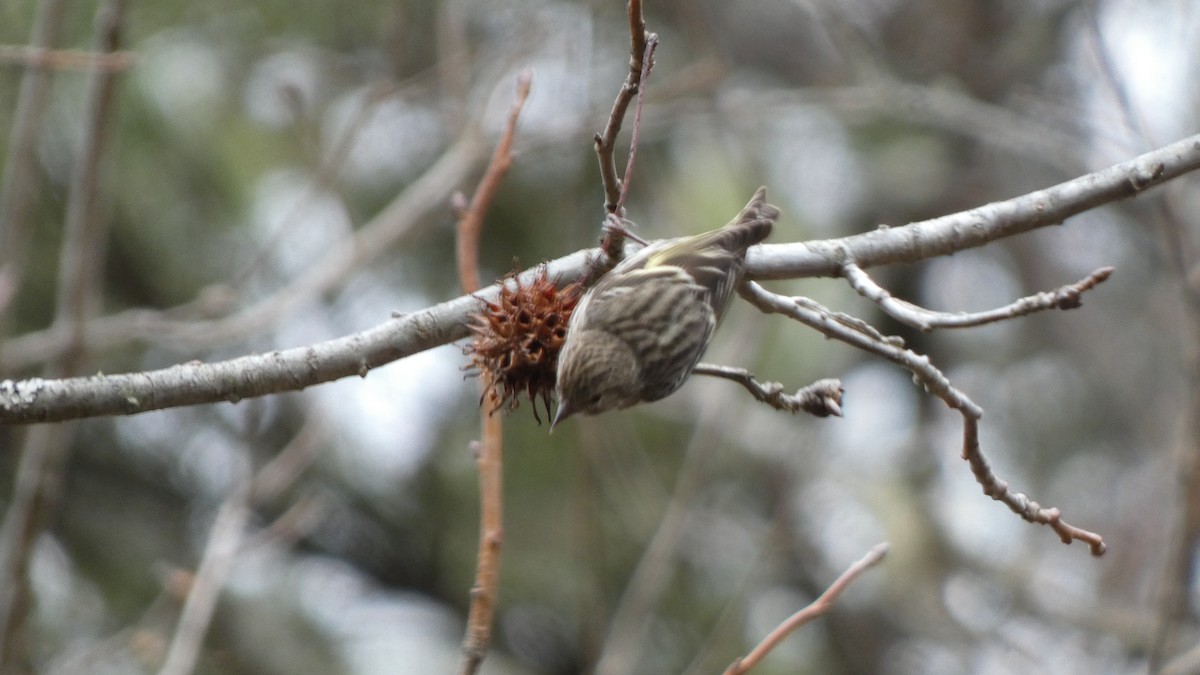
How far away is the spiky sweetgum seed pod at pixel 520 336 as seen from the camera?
2.53 m

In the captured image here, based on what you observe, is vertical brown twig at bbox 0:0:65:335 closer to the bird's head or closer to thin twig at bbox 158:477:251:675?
thin twig at bbox 158:477:251:675

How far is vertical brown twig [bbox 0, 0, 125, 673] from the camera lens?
136 inches

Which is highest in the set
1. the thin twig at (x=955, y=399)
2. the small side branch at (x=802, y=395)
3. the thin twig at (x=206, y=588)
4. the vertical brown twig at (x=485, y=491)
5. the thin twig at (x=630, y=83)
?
the thin twig at (x=630, y=83)

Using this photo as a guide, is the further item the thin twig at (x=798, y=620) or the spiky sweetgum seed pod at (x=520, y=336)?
the spiky sweetgum seed pod at (x=520, y=336)

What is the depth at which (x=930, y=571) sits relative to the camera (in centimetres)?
750

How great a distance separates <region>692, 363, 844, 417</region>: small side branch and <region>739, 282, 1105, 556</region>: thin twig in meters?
0.11

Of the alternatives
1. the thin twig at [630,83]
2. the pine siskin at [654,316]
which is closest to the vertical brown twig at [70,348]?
the pine siskin at [654,316]

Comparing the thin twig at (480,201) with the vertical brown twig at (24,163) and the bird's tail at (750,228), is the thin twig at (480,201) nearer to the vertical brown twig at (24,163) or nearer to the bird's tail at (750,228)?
the bird's tail at (750,228)

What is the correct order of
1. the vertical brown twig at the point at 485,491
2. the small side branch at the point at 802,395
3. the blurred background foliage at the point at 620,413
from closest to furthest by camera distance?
the vertical brown twig at the point at 485,491, the small side branch at the point at 802,395, the blurred background foliage at the point at 620,413

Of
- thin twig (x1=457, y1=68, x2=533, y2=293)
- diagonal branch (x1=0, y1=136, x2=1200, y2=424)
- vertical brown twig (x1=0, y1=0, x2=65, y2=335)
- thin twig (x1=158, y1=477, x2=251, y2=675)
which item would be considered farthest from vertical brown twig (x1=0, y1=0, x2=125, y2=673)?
diagonal branch (x1=0, y1=136, x2=1200, y2=424)

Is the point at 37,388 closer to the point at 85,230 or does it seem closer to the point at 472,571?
the point at 85,230

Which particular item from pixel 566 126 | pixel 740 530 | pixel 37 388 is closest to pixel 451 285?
pixel 566 126

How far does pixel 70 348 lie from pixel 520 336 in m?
1.81

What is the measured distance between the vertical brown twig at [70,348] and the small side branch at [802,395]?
203 centimetres
